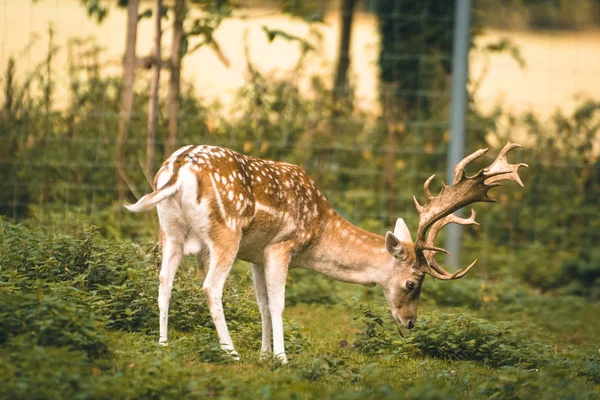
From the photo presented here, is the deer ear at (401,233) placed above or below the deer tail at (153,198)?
below

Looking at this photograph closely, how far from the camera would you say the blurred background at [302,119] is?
11258 mm

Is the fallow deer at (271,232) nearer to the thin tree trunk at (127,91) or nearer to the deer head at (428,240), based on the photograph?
the deer head at (428,240)

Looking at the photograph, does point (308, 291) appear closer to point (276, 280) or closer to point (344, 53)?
point (276, 280)

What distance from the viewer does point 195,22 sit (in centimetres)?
1117

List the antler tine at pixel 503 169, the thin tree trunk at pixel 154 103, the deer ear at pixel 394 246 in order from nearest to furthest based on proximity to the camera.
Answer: the deer ear at pixel 394 246
the antler tine at pixel 503 169
the thin tree trunk at pixel 154 103

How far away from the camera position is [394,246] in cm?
748

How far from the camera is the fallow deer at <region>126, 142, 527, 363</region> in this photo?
21.9 ft

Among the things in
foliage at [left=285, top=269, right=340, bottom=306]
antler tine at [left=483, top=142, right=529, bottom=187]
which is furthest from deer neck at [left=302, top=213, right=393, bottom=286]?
foliage at [left=285, top=269, right=340, bottom=306]

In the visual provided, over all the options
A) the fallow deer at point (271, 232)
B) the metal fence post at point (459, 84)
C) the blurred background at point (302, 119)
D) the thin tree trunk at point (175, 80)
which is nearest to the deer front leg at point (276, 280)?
the fallow deer at point (271, 232)

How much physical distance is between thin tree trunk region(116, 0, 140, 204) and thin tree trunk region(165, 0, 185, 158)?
469 mm

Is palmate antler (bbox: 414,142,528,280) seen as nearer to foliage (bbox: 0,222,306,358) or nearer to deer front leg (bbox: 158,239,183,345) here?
foliage (bbox: 0,222,306,358)

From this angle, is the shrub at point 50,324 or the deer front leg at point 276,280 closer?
the shrub at point 50,324

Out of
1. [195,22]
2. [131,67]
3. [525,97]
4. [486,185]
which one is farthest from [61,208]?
[525,97]

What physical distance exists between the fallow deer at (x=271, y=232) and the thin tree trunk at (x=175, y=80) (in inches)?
165
